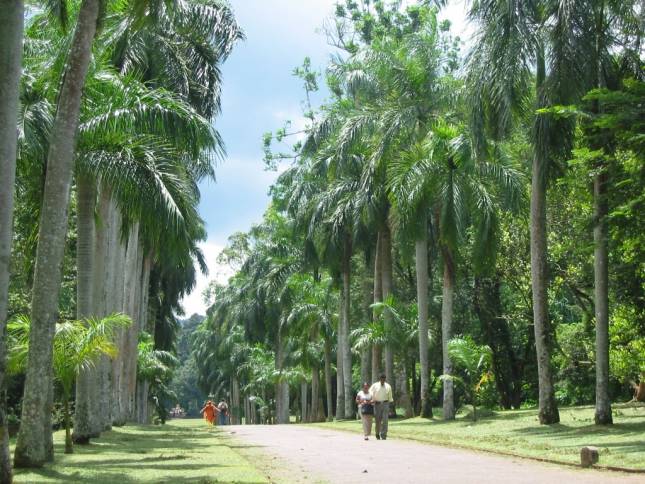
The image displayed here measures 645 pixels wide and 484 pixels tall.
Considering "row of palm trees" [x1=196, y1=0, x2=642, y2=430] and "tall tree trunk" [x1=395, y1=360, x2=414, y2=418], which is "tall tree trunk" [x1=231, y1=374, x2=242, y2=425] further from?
"tall tree trunk" [x1=395, y1=360, x2=414, y2=418]

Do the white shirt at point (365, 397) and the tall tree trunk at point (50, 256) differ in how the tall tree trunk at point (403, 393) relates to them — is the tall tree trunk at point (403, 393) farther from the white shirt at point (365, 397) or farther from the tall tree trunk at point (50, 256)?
the tall tree trunk at point (50, 256)

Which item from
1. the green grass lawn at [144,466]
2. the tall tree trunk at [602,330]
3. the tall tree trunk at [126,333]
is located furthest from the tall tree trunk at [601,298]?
the tall tree trunk at [126,333]

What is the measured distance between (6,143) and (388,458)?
841 cm

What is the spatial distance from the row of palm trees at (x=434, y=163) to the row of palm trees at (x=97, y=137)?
7301 mm

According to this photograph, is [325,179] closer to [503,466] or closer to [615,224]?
[615,224]

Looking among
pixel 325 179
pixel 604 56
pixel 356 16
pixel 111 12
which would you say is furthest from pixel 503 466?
pixel 356 16

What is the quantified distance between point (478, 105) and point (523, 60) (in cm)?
166

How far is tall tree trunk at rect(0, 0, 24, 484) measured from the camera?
1009 centimetres

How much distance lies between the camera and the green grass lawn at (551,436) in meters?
13.3

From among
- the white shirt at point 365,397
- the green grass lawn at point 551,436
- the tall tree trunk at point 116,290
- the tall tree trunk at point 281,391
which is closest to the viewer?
the green grass lawn at point 551,436

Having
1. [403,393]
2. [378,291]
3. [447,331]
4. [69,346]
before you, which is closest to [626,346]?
[447,331]

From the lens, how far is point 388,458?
572 inches

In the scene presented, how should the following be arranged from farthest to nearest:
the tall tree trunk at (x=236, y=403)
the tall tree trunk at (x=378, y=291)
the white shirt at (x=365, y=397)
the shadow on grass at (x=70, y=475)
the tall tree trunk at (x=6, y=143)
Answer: the tall tree trunk at (x=236, y=403) → the tall tree trunk at (x=378, y=291) → the white shirt at (x=365, y=397) → the shadow on grass at (x=70, y=475) → the tall tree trunk at (x=6, y=143)

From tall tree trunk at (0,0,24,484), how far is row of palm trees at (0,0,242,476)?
17 mm
